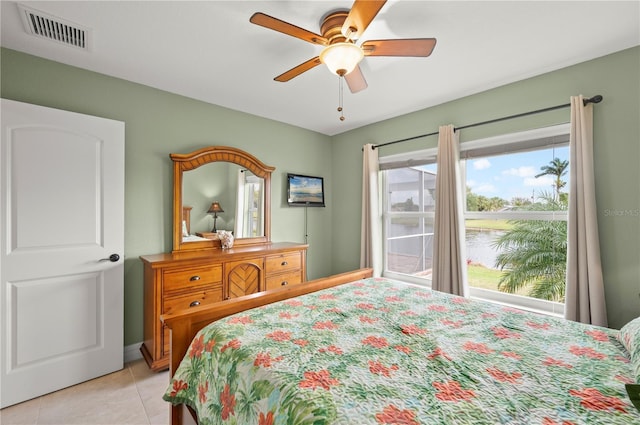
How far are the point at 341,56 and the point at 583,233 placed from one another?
213cm

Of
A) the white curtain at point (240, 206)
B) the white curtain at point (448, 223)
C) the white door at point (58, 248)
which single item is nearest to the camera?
the white door at point (58, 248)

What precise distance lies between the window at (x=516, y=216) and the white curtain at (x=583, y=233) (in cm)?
19

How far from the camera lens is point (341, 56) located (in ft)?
4.95

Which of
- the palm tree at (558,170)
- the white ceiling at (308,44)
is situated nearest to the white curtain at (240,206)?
the white ceiling at (308,44)

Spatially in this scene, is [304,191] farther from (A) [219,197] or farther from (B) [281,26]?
(B) [281,26]

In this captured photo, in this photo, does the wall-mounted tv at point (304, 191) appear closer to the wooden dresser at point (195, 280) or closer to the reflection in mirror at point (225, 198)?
the reflection in mirror at point (225, 198)

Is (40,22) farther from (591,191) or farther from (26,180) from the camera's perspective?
(591,191)

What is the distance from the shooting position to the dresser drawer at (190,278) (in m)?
2.22

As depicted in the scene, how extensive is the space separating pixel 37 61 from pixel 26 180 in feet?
2.99

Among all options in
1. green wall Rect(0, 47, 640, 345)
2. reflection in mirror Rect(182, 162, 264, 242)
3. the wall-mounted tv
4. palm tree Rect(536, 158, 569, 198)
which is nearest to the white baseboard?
green wall Rect(0, 47, 640, 345)

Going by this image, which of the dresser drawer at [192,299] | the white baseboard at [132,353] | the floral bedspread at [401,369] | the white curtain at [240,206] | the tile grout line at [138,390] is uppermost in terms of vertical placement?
the white curtain at [240,206]

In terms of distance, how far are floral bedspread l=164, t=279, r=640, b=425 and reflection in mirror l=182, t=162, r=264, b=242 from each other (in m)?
1.56

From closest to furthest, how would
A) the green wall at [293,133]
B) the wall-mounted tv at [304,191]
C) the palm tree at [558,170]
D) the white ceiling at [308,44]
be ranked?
the white ceiling at [308,44], the green wall at [293,133], the palm tree at [558,170], the wall-mounted tv at [304,191]

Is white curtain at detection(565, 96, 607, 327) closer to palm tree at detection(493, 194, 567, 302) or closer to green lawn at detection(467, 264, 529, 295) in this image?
palm tree at detection(493, 194, 567, 302)
